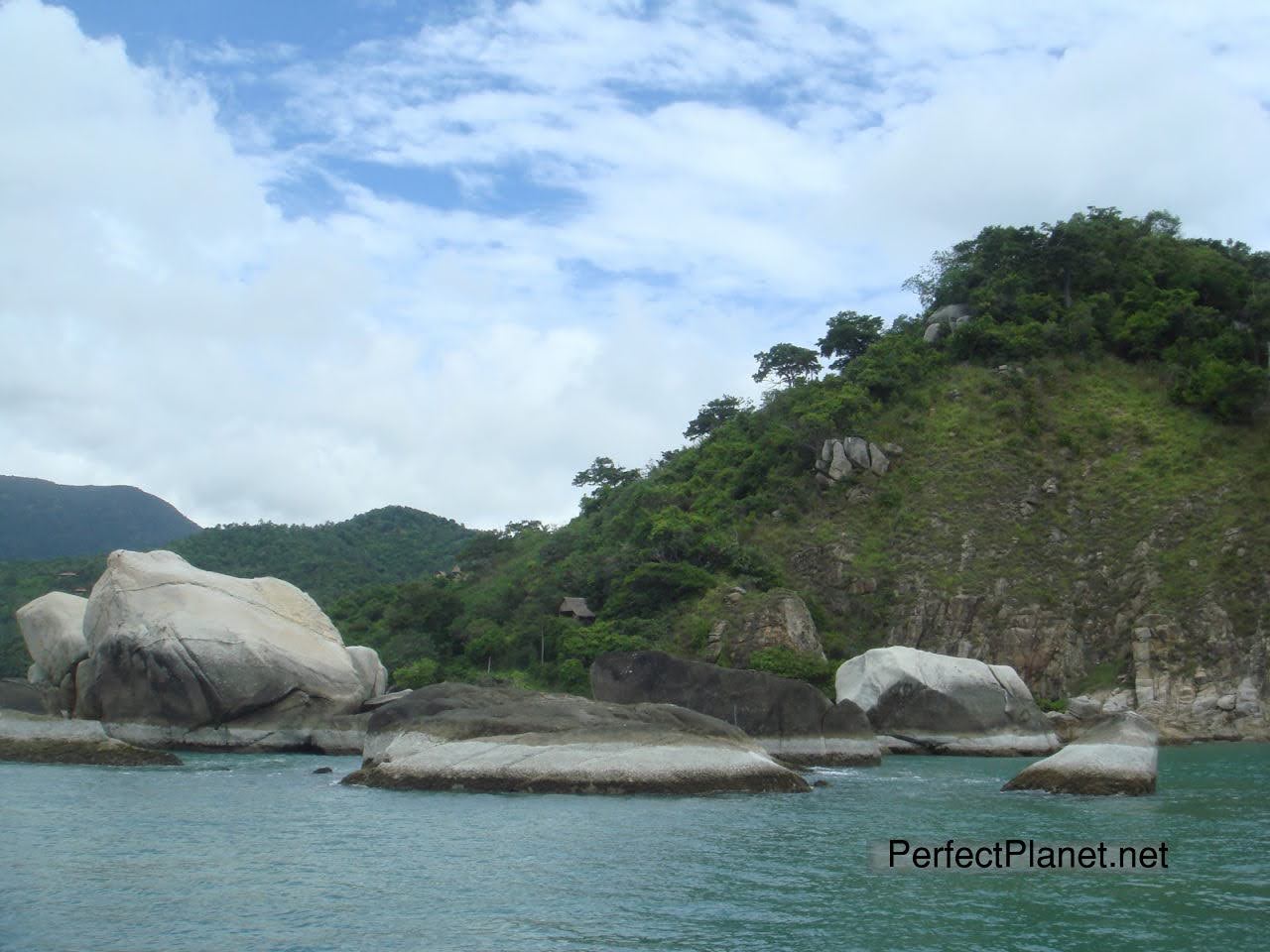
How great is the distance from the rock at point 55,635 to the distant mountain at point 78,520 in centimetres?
9008

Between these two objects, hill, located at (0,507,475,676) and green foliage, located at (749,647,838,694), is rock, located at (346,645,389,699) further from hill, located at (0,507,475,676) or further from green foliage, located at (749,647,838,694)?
hill, located at (0,507,475,676)

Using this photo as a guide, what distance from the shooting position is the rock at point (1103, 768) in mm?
25688

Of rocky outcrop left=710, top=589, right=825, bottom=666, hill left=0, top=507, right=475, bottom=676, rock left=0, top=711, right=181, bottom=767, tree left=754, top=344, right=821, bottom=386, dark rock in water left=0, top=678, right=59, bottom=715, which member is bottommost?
rock left=0, top=711, right=181, bottom=767

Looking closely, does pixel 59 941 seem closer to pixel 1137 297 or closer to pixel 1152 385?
pixel 1152 385

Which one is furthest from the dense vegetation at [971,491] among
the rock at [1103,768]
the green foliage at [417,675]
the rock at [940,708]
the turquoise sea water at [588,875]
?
the turquoise sea water at [588,875]

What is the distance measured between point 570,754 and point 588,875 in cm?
916

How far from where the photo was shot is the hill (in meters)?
83.2

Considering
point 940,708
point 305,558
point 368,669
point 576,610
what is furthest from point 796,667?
point 305,558

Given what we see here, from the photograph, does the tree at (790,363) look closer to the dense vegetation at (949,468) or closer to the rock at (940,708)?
the dense vegetation at (949,468)

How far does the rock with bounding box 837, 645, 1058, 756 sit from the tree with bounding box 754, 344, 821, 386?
47.2 m

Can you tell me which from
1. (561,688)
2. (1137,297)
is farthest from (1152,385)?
(561,688)

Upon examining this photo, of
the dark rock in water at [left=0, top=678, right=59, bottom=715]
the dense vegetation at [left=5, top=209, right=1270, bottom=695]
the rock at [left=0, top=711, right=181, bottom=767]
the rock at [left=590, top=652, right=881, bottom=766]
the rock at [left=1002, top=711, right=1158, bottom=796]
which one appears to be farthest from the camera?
the dense vegetation at [left=5, top=209, right=1270, bottom=695]

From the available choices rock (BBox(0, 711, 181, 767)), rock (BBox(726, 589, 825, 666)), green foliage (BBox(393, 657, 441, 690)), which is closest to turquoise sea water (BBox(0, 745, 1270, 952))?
rock (BBox(0, 711, 181, 767))

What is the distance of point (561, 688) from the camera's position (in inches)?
2247
